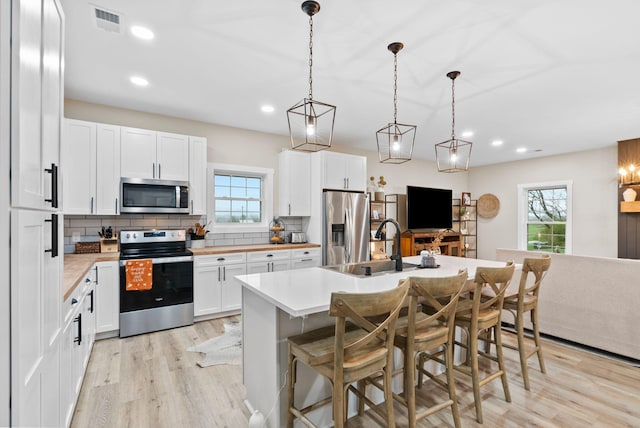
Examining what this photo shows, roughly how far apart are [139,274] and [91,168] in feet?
4.23

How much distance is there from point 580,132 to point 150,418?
6459 mm

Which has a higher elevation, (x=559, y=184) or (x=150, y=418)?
(x=559, y=184)

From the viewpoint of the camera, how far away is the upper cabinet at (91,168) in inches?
134

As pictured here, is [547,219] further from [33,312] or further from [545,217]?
[33,312]

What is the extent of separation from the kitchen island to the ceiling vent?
1.98 metres

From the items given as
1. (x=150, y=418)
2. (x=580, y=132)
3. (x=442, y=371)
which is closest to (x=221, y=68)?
(x=150, y=418)

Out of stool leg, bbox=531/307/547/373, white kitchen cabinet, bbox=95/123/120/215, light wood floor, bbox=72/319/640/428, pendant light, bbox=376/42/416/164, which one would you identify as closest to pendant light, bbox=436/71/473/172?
pendant light, bbox=376/42/416/164

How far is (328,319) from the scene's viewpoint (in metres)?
2.03

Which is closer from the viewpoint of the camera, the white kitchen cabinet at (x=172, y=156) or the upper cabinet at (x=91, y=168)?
the upper cabinet at (x=91, y=168)

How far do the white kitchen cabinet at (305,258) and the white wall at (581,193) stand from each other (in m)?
5.08

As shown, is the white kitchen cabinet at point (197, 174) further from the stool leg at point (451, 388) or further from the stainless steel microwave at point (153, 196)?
the stool leg at point (451, 388)

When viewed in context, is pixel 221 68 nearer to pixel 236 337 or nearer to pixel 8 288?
pixel 8 288

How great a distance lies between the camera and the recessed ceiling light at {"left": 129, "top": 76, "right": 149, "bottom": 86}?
3105 mm

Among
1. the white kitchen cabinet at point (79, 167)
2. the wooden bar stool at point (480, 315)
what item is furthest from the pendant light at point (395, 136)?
the white kitchen cabinet at point (79, 167)
